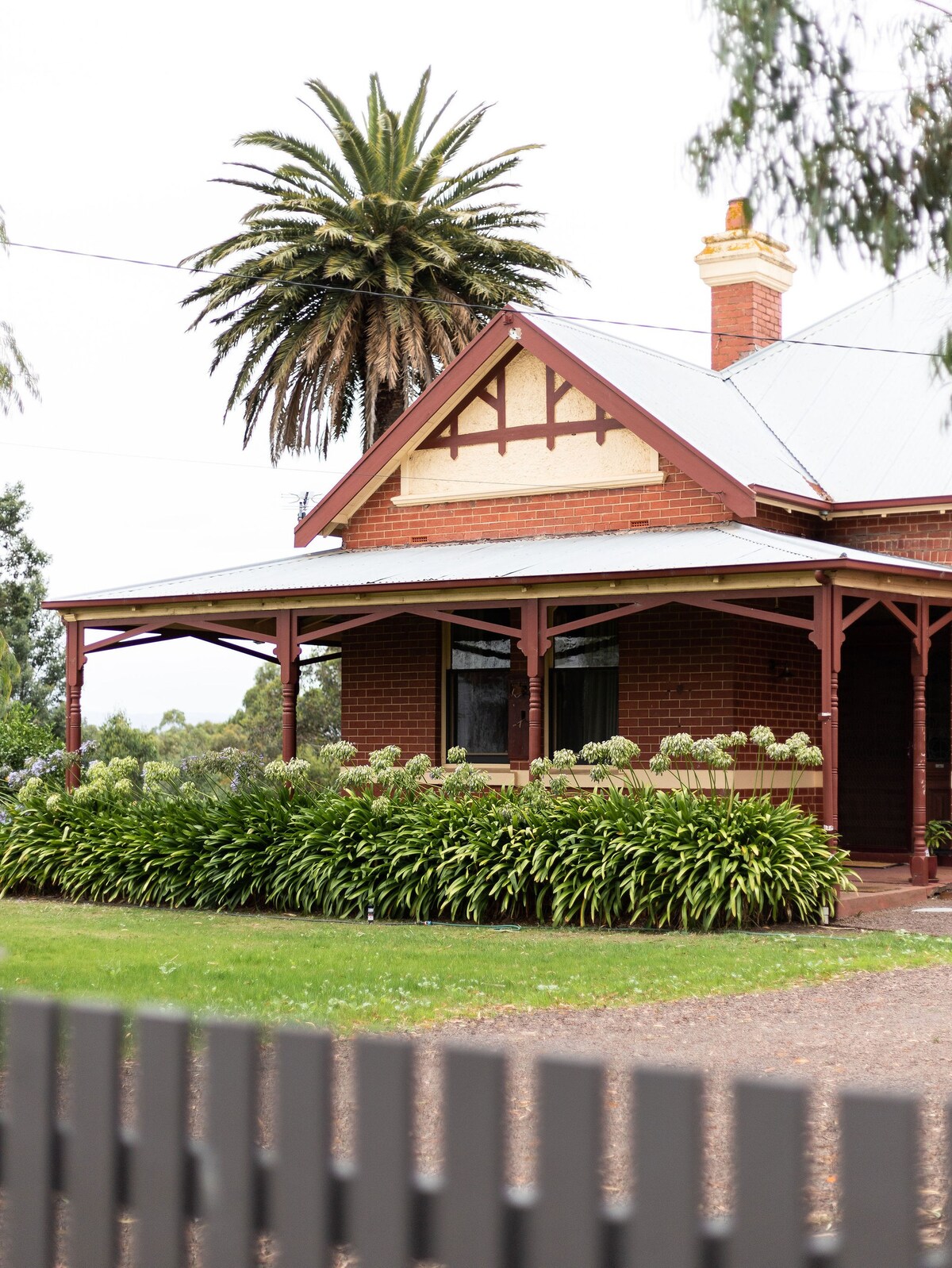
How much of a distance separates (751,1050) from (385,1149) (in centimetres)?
557

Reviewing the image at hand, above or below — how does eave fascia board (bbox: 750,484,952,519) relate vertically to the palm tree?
below

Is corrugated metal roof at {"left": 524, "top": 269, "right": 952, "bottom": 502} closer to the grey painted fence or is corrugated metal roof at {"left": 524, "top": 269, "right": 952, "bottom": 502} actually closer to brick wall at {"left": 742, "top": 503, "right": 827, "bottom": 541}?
brick wall at {"left": 742, "top": 503, "right": 827, "bottom": 541}

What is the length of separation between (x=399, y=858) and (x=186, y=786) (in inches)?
135

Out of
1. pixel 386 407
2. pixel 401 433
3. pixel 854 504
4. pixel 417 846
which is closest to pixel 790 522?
pixel 854 504

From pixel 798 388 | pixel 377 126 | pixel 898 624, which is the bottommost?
pixel 898 624

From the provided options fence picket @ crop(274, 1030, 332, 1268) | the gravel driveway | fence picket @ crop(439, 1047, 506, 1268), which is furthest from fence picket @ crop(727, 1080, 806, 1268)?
the gravel driveway

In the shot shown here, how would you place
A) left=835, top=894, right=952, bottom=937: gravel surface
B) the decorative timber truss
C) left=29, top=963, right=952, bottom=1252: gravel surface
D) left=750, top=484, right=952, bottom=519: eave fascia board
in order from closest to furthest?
1. left=29, top=963, right=952, bottom=1252: gravel surface
2. left=835, top=894, right=952, bottom=937: gravel surface
3. left=750, top=484, right=952, bottom=519: eave fascia board
4. the decorative timber truss

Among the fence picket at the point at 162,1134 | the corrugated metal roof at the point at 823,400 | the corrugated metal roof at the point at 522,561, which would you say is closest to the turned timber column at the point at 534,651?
the corrugated metal roof at the point at 522,561

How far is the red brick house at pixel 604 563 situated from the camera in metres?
17.1

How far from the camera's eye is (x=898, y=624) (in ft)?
61.3

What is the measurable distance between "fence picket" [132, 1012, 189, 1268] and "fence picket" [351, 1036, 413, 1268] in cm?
44

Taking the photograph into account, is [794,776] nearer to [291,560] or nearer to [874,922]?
[874,922]

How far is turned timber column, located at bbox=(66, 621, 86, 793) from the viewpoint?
59.3ft

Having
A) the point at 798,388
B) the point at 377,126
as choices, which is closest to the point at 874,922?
the point at 798,388
